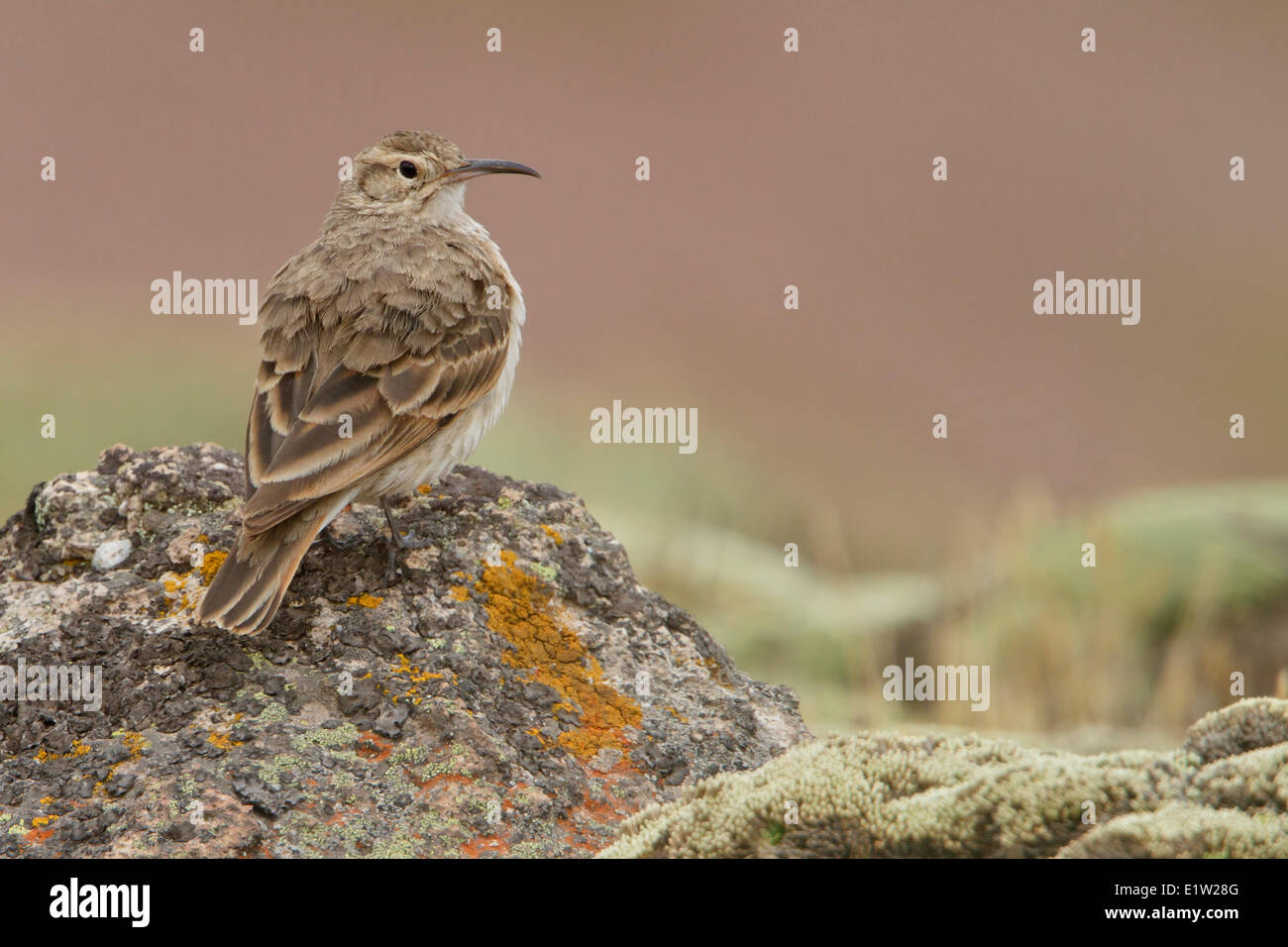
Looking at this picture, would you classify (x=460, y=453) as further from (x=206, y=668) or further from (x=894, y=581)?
(x=894, y=581)

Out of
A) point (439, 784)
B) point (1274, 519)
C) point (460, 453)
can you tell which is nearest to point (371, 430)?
point (460, 453)

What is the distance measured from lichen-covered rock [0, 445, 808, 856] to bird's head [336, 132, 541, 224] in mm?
1718

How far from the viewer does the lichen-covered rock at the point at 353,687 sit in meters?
4.72

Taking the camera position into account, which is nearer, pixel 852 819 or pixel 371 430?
pixel 852 819

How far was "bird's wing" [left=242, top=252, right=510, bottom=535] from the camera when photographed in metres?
5.80

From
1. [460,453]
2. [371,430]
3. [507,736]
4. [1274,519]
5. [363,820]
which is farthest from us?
[1274,519]

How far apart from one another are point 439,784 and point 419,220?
3604 mm

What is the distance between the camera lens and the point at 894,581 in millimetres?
12320

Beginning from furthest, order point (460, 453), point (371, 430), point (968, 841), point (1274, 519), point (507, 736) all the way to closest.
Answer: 1. point (1274, 519)
2. point (460, 453)
3. point (371, 430)
4. point (507, 736)
5. point (968, 841)

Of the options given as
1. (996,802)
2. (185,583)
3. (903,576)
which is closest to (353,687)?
(185,583)

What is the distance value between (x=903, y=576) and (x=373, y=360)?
7535mm

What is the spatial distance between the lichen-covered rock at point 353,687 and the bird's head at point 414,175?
1.72m

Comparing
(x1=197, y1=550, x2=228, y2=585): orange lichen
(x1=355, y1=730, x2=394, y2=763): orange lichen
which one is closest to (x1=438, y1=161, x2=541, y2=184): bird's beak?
(x1=197, y1=550, x2=228, y2=585): orange lichen

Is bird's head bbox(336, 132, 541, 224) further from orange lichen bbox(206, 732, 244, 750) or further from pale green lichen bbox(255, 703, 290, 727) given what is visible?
orange lichen bbox(206, 732, 244, 750)
